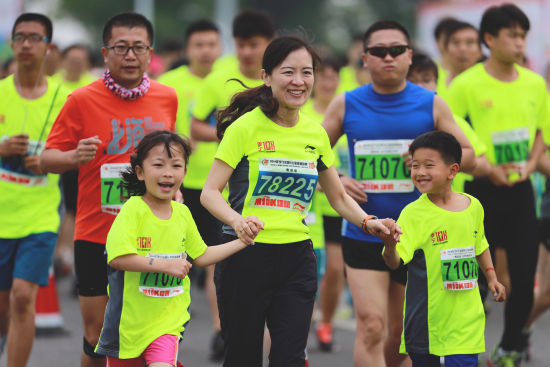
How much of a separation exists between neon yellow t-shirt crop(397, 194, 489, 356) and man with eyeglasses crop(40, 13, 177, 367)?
1703mm

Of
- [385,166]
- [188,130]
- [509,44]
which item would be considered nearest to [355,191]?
[385,166]

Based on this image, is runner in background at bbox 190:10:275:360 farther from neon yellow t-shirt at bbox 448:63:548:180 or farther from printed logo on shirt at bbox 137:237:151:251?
printed logo on shirt at bbox 137:237:151:251

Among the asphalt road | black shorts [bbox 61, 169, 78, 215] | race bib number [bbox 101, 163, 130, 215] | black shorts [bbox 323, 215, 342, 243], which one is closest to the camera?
race bib number [bbox 101, 163, 130, 215]

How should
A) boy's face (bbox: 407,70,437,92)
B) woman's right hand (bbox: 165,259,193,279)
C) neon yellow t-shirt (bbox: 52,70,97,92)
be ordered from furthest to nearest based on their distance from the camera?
1. neon yellow t-shirt (bbox: 52,70,97,92)
2. boy's face (bbox: 407,70,437,92)
3. woman's right hand (bbox: 165,259,193,279)

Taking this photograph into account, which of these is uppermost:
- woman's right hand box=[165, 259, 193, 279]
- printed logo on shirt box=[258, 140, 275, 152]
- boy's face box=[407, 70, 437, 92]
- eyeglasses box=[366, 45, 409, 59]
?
boy's face box=[407, 70, 437, 92]

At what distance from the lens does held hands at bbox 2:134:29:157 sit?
22.7 ft

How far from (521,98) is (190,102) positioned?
3833 millimetres

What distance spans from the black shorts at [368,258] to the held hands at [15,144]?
7.12ft

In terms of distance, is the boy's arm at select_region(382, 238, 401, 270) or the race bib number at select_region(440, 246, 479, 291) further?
the race bib number at select_region(440, 246, 479, 291)

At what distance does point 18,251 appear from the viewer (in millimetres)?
7172

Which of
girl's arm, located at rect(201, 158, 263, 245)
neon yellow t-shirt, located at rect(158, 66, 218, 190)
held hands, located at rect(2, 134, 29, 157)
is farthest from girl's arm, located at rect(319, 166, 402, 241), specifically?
held hands, located at rect(2, 134, 29, 157)

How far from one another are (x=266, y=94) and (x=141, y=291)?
125 cm

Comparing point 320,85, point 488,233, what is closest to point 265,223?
point 488,233

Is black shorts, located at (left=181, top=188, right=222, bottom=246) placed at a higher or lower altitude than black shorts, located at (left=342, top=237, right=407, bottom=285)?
higher
